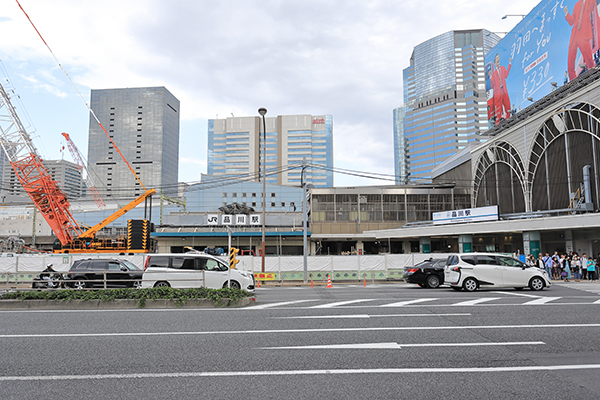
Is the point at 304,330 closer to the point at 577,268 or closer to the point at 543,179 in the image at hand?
the point at 577,268

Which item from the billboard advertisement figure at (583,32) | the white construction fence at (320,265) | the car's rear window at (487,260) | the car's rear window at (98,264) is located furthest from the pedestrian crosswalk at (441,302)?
the billboard advertisement figure at (583,32)

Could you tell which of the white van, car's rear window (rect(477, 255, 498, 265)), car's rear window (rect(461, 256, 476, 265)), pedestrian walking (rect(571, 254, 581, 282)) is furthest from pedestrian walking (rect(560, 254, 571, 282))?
the white van

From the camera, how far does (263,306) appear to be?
14.4m

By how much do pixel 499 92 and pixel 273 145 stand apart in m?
128

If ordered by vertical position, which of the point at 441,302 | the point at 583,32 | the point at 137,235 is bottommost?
the point at 441,302

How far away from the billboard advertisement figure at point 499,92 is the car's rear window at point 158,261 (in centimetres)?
4327

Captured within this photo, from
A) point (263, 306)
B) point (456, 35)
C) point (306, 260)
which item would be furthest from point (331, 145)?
point (263, 306)

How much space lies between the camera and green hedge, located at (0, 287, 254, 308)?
14383 mm

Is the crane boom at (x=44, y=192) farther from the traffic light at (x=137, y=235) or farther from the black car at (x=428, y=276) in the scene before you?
the black car at (x=428, y=276)

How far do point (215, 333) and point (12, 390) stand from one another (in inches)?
168

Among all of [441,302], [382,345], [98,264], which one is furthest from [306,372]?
[98,264]

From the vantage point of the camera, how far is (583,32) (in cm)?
3497

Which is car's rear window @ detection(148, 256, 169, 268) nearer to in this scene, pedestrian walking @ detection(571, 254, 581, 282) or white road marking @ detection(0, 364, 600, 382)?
white road marking @ detection(0, 364, 600, 382)

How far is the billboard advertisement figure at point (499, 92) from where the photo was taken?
48000mm
